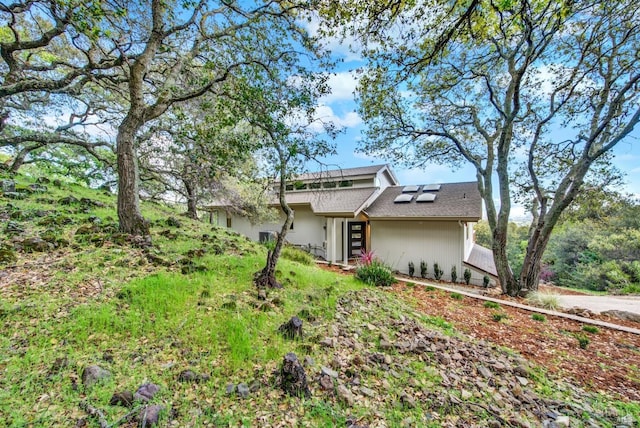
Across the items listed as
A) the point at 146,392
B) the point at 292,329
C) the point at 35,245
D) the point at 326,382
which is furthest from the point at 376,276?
the point at 35,245

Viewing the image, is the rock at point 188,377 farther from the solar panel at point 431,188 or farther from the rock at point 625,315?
the solar panel at point 431,188

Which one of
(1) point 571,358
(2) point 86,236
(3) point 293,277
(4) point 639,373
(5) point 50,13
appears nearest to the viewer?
(4) point 639,373

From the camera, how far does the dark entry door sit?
43.5 feet

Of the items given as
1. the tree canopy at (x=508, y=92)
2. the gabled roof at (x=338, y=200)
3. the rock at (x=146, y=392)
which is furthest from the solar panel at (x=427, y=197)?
the rock at (x=146, y=392)

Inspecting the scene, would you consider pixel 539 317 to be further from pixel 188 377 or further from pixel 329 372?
pixel 188 377

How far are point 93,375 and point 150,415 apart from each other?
0.68 m

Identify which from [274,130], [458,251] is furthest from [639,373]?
[458,251]

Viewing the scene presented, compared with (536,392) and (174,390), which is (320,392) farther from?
(536,392)

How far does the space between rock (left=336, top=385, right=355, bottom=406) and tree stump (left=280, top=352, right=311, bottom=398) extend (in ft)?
1.01

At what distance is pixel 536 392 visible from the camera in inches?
109

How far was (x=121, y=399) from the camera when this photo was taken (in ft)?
6.49

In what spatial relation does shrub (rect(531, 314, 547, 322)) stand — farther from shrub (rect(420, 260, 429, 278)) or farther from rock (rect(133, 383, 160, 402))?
rock (rect(133, 383, 160, 402))

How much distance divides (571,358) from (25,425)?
19.2 ft

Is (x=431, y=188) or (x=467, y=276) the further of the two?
(x=431, y=188)
